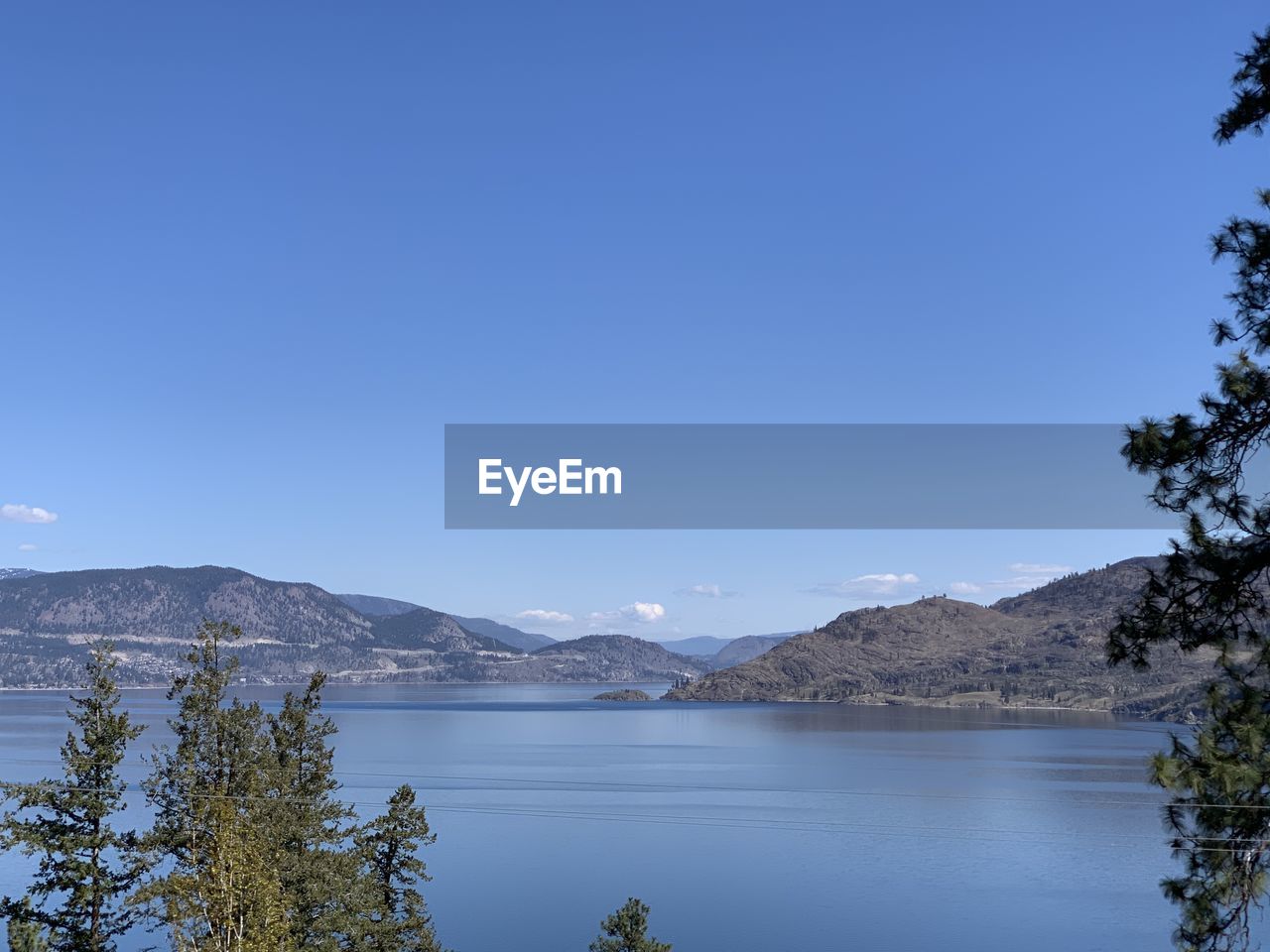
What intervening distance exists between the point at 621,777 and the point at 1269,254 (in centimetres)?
14442

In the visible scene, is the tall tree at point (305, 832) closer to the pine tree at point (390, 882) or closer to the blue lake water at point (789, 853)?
the pine tree at point (390, 882)

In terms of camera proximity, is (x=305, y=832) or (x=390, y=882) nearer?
(x=305, y=832)

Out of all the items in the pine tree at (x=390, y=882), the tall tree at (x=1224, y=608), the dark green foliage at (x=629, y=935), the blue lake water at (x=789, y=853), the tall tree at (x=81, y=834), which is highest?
the tall tree at (x=1224, y=608)

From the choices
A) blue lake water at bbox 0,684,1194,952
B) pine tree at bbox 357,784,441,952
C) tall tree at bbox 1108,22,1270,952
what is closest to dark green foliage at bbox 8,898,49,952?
pine tree at bbox 357,784,441,952

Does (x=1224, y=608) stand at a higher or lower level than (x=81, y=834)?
higher

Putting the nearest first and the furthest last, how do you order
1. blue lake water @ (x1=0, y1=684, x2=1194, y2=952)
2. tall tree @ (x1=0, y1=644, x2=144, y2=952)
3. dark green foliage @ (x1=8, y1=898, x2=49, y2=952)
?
dark green foliage @ (x1=8, y1=898, x2=49, y2=952) < tall tree @ (x1=0, y1=644, x2=144, y2=952) < blue lake water @ (x1=0, y1=684, x2=1194, y2=952)

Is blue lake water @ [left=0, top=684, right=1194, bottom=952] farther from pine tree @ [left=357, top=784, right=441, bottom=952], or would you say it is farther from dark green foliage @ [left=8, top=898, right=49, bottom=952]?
dark green foliage @ [left=8, top=898, right=49, bottom=952]

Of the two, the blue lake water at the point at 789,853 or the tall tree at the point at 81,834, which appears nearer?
the tall tree at the point at 81,834

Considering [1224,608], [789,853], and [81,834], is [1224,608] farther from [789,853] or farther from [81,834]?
[789,853]

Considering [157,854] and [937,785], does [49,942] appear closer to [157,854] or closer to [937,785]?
[157,854]

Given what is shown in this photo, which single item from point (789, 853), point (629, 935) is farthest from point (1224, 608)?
point (789, 853)

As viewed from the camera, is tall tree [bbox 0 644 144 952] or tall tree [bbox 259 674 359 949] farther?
tall tree [bbox 259 674 359 949]

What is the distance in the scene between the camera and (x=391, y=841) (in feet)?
139

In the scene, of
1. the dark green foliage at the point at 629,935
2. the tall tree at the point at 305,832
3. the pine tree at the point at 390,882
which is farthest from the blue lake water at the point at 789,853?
the tall tree at the point at 305,832
